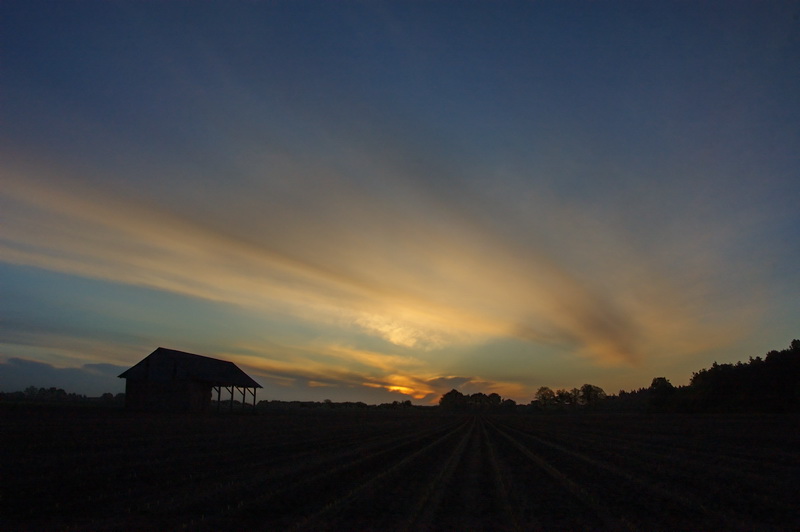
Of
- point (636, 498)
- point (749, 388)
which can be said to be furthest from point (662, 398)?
point (636, 498)

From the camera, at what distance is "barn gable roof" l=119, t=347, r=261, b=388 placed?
48.2 metres

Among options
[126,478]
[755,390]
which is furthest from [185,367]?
[755,390]

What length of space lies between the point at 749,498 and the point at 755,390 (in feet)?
281

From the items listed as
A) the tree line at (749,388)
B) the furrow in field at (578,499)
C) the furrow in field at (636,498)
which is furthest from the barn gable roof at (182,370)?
the tree line at (749,388)

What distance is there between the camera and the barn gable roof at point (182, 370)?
48.2 meters

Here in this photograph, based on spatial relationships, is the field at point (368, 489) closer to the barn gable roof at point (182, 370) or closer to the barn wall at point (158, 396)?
the barn wall at point (158, 396)

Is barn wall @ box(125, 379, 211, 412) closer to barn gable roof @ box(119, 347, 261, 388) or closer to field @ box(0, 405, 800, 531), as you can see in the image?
barn gable roof @ box(119, 347, 261, 388)

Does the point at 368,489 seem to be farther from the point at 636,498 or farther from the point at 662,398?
the point at 662,398

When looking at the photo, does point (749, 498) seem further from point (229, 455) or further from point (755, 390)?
point (755, 390)

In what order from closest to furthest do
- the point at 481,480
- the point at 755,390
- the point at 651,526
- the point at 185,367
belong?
1. the point at 651,526
2. the point at 481,480
3. the point at 185,367
4. the point at 755,390

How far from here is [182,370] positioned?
4991 cm

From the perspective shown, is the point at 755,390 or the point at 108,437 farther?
the point at 755,390

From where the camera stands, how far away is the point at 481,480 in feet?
45.1

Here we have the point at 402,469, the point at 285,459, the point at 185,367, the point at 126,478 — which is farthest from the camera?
the point at 185,367
